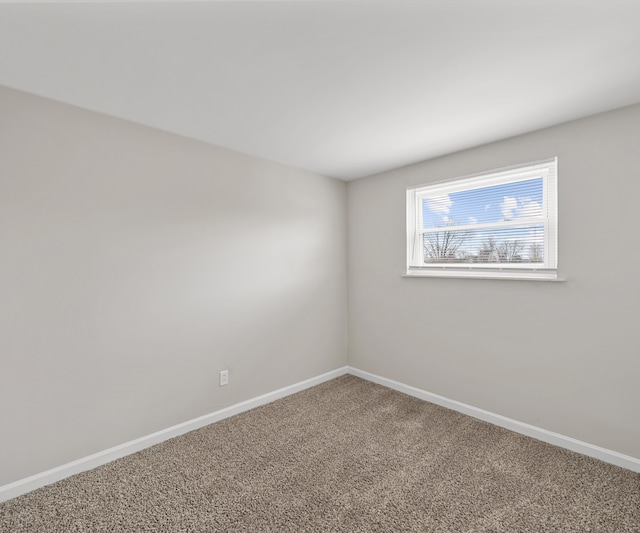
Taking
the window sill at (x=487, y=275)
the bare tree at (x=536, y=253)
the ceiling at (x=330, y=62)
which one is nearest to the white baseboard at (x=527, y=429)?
the window sill at (x=487, y=275)

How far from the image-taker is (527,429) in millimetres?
2309

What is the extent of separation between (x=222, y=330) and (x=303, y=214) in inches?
53.3

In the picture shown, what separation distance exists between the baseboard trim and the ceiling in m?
2.16

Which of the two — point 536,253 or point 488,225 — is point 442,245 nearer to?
point 488,225

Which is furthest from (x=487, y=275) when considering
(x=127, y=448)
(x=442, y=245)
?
(x=127, y=448)

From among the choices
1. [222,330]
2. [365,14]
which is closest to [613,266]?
[365,14]

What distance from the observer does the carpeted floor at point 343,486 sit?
1552mm

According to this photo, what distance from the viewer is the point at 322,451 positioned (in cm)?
213

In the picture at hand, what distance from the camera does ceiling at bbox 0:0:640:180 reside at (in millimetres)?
1209

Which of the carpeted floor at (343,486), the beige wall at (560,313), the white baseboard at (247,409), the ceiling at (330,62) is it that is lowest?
the carpeted floor at (343,486)

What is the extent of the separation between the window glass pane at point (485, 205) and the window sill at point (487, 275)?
425 millimetres

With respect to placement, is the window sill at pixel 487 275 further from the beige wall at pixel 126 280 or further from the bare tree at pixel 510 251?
the beige wall at pixel 126 280

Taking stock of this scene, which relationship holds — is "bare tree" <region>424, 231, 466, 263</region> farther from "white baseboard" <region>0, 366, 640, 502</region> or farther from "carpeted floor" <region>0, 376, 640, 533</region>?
"carpeted floor" <region>0, 376, 640, 533</region>

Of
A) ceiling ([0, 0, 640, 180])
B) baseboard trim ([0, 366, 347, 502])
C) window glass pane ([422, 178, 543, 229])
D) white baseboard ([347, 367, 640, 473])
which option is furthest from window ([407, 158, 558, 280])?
baseboard trim ([0, 366, 347, 502])
